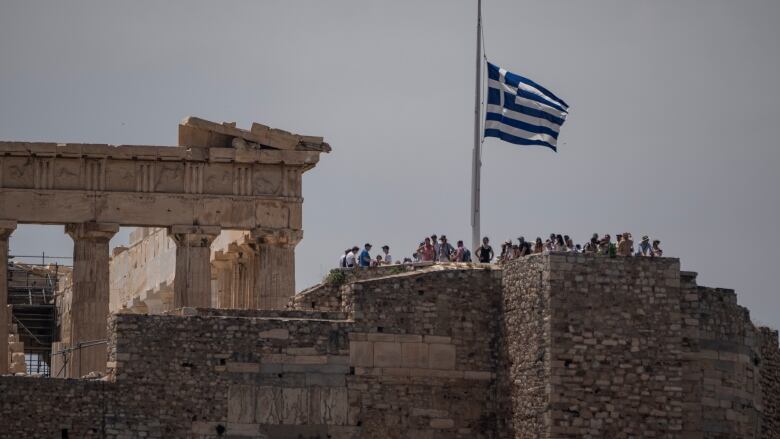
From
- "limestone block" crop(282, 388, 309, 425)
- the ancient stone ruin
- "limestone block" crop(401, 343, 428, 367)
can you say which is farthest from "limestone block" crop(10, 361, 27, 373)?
"limestone block" crop(401, 343, 428, 367)

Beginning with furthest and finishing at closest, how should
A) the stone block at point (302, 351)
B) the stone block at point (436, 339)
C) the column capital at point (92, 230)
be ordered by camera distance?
the column capital at point (92, 230) → the stone block at point (436, 339) → the stone block at point (302, 351)

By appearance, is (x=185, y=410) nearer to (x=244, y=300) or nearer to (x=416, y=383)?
(x=416, y=383)

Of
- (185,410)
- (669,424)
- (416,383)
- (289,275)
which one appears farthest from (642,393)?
(289,275)

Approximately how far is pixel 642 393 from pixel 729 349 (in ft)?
9.48

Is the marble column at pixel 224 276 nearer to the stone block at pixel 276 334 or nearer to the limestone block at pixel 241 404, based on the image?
the stone block at pixel 276 334

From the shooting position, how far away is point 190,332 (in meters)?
70.9

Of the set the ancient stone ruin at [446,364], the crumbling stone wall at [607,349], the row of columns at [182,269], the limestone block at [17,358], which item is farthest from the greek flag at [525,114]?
the limestone block at [17,358]

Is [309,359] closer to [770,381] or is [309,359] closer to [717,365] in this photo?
[717,365]

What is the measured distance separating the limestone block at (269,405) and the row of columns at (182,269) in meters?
18.4

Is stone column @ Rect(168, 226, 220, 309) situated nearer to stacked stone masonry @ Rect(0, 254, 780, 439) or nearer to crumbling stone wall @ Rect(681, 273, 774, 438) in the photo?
stacked stone masonry @ Rect(0, 254, 780, 439)

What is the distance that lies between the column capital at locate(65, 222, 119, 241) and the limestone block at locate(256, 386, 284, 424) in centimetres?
2063

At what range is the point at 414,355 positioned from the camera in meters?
71.9

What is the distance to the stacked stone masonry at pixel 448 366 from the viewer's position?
69.7 m

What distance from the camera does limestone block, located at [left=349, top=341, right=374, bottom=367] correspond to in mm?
71625
